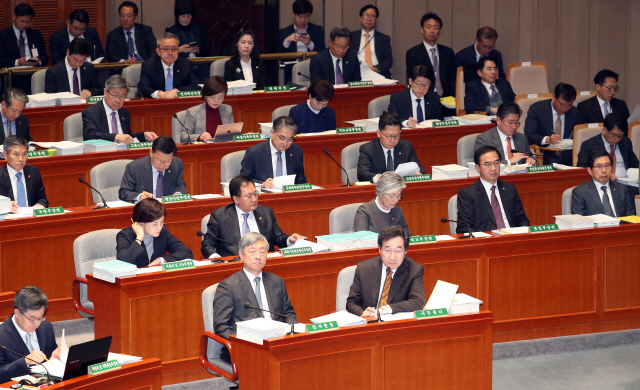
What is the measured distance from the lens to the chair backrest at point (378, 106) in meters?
7.61

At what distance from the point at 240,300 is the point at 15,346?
1.07 m

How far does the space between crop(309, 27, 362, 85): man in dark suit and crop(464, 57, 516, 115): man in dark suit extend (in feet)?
3.91

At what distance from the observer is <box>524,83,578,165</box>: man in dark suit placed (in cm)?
736

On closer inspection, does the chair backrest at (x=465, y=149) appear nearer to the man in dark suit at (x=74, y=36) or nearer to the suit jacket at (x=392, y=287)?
the suit jacket at (x=392, y=287)

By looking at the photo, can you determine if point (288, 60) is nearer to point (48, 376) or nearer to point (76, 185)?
point (76, 185)

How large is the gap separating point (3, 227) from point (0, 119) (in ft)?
6.09

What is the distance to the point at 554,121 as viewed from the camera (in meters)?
7.58

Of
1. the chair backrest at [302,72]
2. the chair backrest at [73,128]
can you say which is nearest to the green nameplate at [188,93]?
the chair backrest at [73,128]

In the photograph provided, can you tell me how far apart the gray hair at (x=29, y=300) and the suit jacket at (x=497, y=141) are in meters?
3.71

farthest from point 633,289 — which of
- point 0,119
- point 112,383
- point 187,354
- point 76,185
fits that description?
point 0,119

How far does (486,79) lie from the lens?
7984mm

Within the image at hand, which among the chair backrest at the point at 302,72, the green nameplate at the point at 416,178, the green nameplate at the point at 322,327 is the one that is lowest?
the green nameplate at the point at 322,327

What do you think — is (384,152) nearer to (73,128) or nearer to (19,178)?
(73,128)

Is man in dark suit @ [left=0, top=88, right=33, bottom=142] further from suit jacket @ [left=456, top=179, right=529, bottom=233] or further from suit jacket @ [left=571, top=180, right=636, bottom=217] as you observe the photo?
suit jacket @ [left=571, top=180, right=636, bottom=217]
